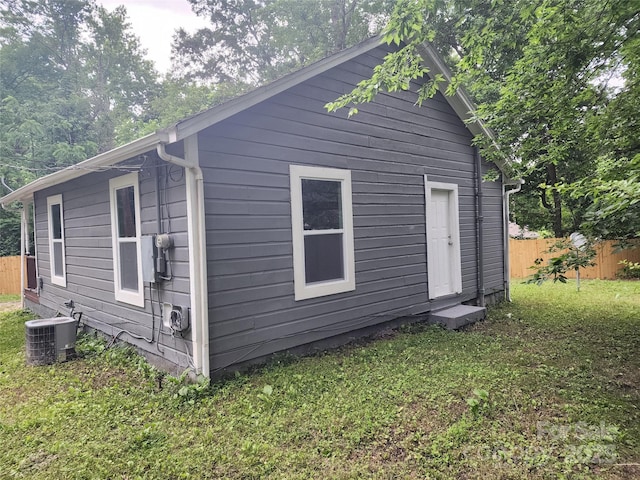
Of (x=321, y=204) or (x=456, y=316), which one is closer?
(x=321, y=204)

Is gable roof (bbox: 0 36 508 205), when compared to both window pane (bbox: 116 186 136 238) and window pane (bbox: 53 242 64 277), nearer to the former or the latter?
window pane (bbox: 116 186 136 238)

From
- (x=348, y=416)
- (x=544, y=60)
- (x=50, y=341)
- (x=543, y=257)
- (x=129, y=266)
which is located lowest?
(x=348, y=416)

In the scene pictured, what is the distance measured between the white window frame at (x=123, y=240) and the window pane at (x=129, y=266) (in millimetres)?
51

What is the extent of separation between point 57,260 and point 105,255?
2551 mm

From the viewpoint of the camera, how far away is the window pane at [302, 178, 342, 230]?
4844mm

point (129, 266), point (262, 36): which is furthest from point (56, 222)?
point (262, 36)

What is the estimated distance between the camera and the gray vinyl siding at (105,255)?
3982 millimetres

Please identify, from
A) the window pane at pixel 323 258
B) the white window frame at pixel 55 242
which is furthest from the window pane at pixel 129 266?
the white window frame at pixel 55 242

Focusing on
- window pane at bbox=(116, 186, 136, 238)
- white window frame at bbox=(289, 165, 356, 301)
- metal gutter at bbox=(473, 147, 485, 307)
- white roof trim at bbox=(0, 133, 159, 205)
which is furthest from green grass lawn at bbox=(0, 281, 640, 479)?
metal gutter at bbox=(473, 147, 485, 307)

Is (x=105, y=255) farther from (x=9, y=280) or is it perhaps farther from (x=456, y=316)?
(x=9, y=280)

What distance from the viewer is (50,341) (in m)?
4.98

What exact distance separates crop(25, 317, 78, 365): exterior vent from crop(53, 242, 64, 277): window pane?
87.3 inches

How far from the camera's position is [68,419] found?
11.1 ft

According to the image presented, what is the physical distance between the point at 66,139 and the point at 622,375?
19027mm
